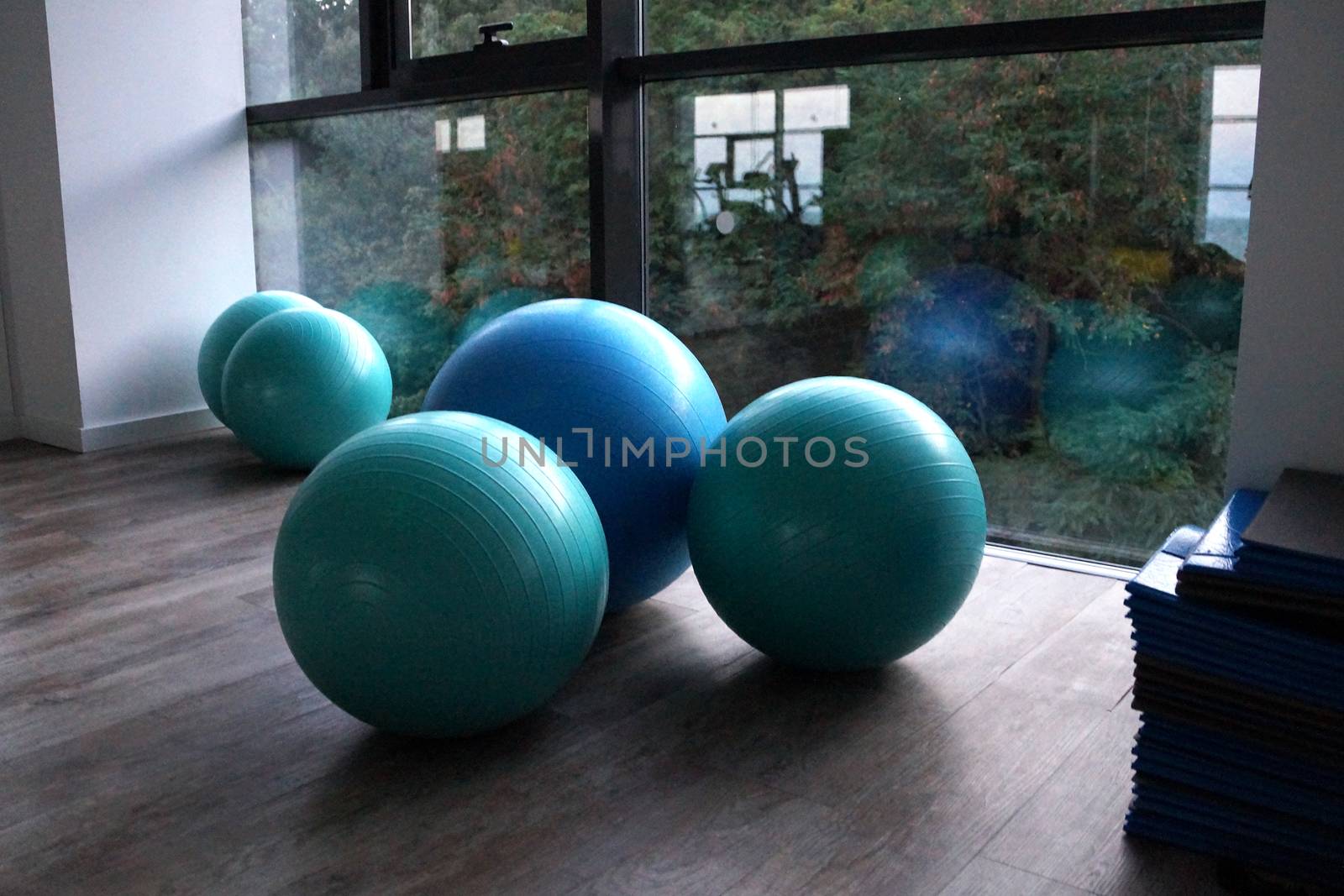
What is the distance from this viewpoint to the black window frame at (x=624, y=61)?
2686 mm

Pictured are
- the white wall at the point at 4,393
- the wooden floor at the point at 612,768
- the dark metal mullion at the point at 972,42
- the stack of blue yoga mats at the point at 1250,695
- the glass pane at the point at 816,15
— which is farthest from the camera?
the white wall at the point at 4,393

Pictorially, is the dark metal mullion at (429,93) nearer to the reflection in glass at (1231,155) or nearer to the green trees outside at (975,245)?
the green trees outside at (975,245)

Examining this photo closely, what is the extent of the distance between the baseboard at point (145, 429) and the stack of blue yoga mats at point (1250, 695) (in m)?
4.04

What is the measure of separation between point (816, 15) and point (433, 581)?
211 cm

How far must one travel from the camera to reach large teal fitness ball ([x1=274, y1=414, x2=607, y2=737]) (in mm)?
1857

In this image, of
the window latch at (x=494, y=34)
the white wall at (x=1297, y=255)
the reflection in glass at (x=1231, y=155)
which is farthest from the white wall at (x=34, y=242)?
the white wall at (x=1297, y=255)

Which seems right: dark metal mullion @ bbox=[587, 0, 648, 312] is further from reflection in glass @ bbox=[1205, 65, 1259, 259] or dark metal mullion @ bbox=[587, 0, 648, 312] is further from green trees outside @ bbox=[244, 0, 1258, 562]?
reflection in glass @ bbox=[1205, 65, 1259, 259]

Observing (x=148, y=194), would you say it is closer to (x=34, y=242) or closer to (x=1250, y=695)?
(x=34, y=242)

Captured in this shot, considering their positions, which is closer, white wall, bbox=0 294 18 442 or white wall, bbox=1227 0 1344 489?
white wall, bbox=1227 0 1344 489

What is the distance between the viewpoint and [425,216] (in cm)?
436

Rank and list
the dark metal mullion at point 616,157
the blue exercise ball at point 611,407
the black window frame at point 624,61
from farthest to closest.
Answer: the dark metal mullion at point 616,157
the black window frame at point 624,61
the blue exercise ball at point 611,407

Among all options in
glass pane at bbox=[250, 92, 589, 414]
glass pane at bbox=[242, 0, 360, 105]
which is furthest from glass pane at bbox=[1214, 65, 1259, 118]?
glass pane at bbox=[242, 0, 360, 105]

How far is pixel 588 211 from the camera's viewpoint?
3.80 meters

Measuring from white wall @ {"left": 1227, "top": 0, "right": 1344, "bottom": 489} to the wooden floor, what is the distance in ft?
1.93
